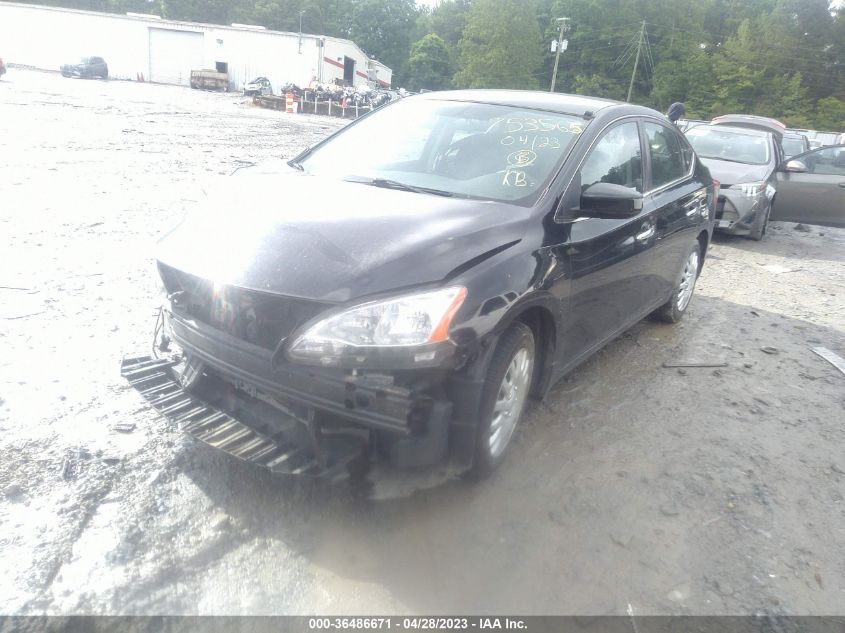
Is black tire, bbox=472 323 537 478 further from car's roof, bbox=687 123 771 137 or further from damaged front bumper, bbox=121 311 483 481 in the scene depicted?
car's roof, bbox=687 123 771 137

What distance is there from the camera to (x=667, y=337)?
5344mm

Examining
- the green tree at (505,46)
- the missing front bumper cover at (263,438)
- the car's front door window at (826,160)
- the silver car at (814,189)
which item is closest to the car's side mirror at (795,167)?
the silver car at (814,189)

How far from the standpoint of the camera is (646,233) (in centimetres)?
418

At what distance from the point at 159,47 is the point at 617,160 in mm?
55887

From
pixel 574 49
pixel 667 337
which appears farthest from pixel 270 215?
pixel 574 49

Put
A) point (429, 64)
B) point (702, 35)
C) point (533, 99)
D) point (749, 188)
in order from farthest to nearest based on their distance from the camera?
point (429, 64) < point (702, 35) < point (749, 188) < point (533, 99)

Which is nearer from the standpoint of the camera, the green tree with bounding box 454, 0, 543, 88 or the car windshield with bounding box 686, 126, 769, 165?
the car windshield with bounding box 686, 126, 769, 165

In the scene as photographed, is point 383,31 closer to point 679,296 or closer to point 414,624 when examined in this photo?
point 679,296

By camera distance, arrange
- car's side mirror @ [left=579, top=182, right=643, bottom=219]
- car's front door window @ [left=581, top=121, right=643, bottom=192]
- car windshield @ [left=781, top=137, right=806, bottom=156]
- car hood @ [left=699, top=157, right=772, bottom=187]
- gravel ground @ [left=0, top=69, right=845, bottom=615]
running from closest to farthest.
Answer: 1. gravel ground @ [left=0, top=69, right=845, bottom=615]
2. car's side mirror @ [left=579, top=182, right=643, bottom=219]
3. car's front door window @ [left=581, top=121, right=643, bottom=192]
4. car hood @ [left=699, top=157, right=772, bottom=187]
5. car windshield @ [left=781, top=137, right=806, bottom=156]

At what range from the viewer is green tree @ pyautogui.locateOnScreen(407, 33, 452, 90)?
88.7m

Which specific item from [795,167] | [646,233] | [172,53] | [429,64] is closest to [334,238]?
[646,233]

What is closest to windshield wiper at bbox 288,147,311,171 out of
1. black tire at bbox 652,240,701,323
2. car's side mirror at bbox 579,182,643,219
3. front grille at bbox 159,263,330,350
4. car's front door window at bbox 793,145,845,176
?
front grille at bbox 159,263,330,350

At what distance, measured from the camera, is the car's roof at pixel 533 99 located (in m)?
3.89

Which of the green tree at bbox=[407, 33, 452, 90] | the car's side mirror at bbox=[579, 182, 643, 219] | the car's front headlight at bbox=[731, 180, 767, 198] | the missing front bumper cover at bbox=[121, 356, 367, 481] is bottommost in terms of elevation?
the missing front bumper cover at bbox=[121, 356, 367, 481]
